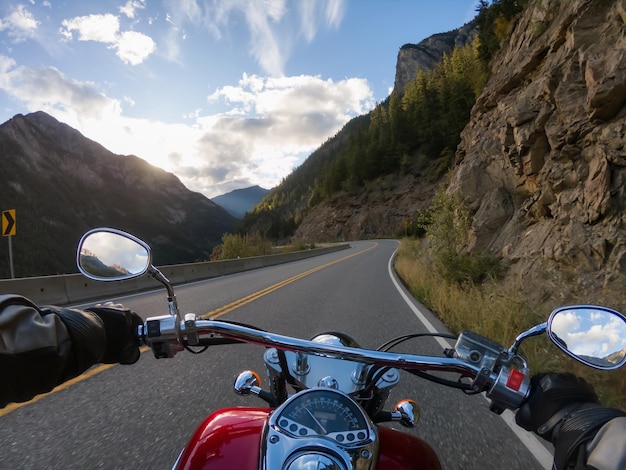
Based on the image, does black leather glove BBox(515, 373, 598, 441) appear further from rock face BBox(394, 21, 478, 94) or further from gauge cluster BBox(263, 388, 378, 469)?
rock face BBox(394, 21, 478, 94)

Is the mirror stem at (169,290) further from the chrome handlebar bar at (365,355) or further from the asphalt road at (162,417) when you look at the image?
the asphalt road at (162,417)

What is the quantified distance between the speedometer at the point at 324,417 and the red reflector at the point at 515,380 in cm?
57

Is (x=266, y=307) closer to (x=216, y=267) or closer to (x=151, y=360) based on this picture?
(x=151, y=360)

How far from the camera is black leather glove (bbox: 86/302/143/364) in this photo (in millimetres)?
1586

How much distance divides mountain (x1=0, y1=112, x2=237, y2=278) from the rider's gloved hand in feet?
259

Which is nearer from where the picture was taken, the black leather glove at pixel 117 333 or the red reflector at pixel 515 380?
the red reflector at pixel 515 380

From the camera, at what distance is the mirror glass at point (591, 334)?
1.47 meters

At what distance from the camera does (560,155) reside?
11.5 m

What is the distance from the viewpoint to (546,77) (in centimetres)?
1286

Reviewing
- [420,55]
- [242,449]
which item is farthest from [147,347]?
[420,55]

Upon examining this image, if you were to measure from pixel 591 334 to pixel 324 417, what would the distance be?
41.1 inches

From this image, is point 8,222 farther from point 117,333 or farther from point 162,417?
point 117,333

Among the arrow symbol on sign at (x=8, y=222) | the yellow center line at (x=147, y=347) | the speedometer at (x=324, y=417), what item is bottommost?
the yellow center line at (x=147, y=347)

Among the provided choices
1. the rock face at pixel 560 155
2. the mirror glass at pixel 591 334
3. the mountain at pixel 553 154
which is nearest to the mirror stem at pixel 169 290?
the mirror glass at pixel 591 334
